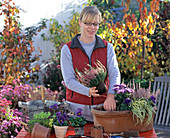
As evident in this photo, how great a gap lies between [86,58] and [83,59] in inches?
1.1

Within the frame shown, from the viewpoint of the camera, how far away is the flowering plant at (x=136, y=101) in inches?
77.4

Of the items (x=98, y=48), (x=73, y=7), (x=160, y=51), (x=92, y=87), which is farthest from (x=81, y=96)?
(x=73, y=7)

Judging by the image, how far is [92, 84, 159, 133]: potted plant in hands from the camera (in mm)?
1945

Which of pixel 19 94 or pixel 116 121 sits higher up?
pixel 116 121

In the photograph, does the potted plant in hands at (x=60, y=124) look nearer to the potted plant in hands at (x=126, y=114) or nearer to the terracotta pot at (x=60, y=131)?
the terracotta pot at (x=60, y=131)

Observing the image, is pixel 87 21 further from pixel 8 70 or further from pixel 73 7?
pixel 73 7

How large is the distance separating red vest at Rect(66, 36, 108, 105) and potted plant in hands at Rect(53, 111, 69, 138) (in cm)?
30

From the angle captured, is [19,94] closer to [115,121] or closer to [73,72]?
[73,72]

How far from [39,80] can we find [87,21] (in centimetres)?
405

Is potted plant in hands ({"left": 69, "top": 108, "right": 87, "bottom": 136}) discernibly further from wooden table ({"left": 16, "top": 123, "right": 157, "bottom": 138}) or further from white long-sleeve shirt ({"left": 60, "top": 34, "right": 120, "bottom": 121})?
white long-sleeve shirt ({"left": 60, "top": 34, "right": 120, "bottom": 121})

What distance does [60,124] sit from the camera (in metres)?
1.99

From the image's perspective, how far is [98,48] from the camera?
2.36 m

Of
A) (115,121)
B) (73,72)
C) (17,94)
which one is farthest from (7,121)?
(115,121)

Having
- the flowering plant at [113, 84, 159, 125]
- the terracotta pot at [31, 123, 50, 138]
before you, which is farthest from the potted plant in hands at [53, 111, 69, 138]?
the flowering plant at [113, 84, 159, 125]
